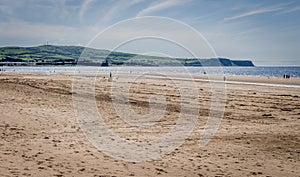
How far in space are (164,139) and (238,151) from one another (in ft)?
9.94

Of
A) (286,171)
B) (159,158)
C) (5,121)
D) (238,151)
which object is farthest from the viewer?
(5,121)

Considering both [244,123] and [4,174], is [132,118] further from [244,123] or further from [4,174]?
[4,174]

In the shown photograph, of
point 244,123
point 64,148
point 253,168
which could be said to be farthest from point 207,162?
point 244,123

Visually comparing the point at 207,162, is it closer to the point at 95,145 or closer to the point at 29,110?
the point at 95,145

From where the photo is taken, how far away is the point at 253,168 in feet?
28.7

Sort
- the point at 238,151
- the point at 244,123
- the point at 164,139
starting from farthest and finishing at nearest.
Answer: the point at 244,123
the point at 164,139
the point at 238,151

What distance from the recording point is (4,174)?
723cm

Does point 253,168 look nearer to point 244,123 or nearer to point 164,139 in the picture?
point 164,139

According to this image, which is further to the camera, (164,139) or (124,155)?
(164,139)

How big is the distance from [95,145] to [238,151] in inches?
205

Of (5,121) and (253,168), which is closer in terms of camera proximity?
(253,168)

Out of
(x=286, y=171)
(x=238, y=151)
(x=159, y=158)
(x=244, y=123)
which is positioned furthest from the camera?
(x=244, y=123)

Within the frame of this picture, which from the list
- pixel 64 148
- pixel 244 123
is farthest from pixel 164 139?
pixel 244 123

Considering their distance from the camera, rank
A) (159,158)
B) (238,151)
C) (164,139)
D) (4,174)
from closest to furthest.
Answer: (4,174)
(159,158)
(238,151)
(164,139)
